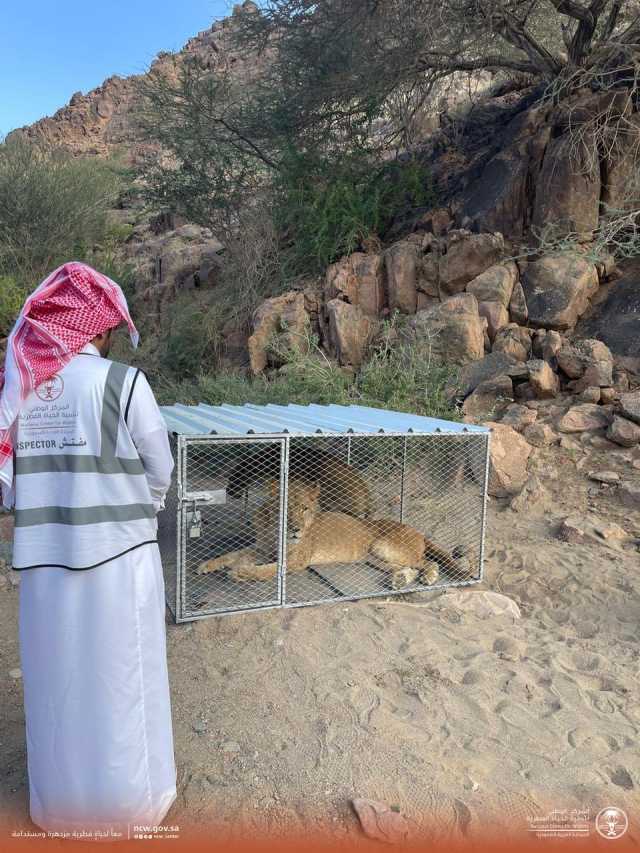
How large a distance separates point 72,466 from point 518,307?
314 inches

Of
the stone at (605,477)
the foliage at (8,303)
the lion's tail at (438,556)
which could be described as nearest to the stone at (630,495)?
the stone at (605,477)

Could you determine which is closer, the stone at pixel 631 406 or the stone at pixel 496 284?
the stone at pixel 631 406

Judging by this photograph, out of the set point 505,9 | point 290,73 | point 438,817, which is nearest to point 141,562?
point 438,817

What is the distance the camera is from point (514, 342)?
8.64 meters

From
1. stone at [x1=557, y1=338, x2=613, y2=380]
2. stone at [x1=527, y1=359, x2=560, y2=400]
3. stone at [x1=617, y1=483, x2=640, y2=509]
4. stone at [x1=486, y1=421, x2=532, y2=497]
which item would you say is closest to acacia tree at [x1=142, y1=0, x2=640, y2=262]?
stone at [x1=557, y1=338, x2=613, y2=380]

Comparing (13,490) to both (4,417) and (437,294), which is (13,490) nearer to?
(4,417)

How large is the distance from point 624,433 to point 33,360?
20.7ft

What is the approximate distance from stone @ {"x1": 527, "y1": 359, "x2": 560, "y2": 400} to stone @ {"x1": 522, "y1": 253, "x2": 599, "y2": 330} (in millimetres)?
1239

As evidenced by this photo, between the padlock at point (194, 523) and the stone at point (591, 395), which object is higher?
the stone at point (591, 395)

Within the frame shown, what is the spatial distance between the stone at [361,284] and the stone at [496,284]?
1494 mm

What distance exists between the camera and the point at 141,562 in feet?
7.75

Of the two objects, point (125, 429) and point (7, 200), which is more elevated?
point (7, 200)

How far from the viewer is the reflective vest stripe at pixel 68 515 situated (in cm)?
226

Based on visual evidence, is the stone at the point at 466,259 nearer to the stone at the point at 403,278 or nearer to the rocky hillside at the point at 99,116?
the stone at the point at 403,278
